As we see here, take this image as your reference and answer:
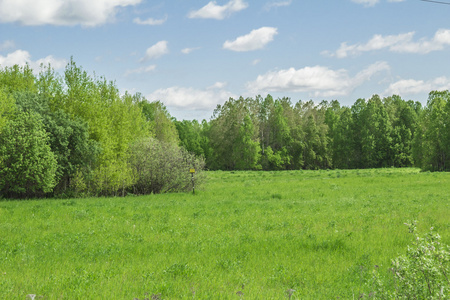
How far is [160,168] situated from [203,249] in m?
20.5

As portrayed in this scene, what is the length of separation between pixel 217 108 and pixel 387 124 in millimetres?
38522

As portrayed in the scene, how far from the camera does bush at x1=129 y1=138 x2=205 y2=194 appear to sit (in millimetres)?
30812

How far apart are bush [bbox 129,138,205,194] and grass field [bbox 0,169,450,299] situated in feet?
35.4

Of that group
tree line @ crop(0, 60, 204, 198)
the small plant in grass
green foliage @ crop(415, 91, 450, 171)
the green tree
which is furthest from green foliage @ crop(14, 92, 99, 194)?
green foliage @ crop(415, 91, 450, 171)

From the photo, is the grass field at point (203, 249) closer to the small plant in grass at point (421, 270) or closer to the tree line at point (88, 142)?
the small plant in grass at point (421, 270)

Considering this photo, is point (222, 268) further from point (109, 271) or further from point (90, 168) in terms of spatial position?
point (90, 168)

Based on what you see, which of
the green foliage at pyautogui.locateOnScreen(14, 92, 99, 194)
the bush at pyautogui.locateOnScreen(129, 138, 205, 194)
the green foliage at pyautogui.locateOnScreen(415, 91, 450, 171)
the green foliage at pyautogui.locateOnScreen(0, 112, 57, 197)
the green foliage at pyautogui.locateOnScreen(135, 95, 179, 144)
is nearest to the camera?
the green foliage at pyautogui.locateOnScreen(0, 112, 57, 197)

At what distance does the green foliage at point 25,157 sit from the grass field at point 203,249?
710 centimetres

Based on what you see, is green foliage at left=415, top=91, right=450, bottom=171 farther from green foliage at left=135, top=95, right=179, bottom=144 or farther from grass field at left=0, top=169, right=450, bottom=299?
grass field at left=0, top=169, right=450, bottom=299

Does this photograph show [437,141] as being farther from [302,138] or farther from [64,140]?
[64,140]

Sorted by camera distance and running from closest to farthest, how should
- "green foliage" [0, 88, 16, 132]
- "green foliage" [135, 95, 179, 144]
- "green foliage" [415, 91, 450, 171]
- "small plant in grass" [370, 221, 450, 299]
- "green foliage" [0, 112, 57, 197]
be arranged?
"small plant in grass" [370, 221, 450, 299]
"green foliage" [0, 112, 57, 197]
"green foliage" [0, 88, 16, 132]
"green foliage" [415, 91, 450, 171]
"green foliage" [135, 95, 179, 144]

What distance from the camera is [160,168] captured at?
3078 cm

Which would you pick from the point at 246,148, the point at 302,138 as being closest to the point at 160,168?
the point at 246,148

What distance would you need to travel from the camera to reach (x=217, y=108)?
287ft
